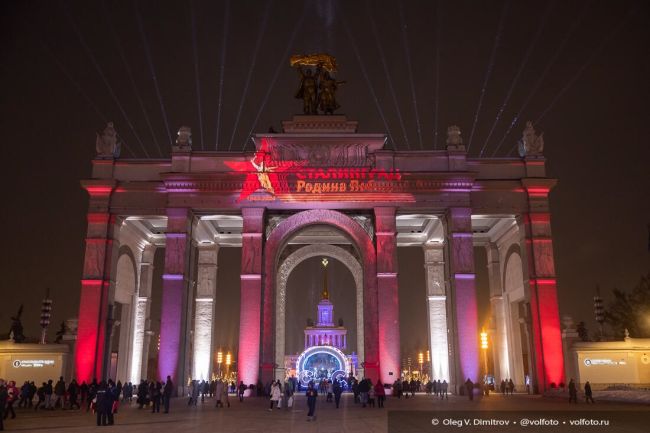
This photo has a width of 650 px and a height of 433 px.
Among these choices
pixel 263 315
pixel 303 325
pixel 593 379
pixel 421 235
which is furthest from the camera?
pixel 303 325

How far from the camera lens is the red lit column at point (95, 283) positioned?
32.8 metres

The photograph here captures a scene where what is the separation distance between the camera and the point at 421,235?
4238 centimetres

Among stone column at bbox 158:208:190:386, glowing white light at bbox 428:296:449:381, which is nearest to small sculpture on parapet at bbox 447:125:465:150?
glowing white light at bbox 428:296:449:381

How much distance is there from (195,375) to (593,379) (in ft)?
82.7

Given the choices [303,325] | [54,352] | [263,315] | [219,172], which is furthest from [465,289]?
[303,325]

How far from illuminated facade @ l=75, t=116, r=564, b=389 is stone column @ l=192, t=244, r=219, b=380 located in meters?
4.86

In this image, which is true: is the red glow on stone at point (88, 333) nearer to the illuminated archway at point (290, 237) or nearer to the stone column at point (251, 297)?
the stone column at point (251, 297)

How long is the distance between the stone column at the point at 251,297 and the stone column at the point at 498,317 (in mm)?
17310

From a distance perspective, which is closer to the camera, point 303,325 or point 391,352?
point 391,352

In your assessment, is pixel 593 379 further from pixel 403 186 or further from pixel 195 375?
pixel 195 375

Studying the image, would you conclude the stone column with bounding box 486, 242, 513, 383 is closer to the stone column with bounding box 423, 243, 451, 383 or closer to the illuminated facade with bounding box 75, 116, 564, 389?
the illuminated facade with bounding box 75, 116, 564, 389

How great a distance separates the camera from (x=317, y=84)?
132ft

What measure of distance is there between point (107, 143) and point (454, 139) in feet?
73.3

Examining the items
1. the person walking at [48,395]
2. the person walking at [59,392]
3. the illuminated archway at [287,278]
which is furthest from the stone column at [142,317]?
the person walking at [48,395]
